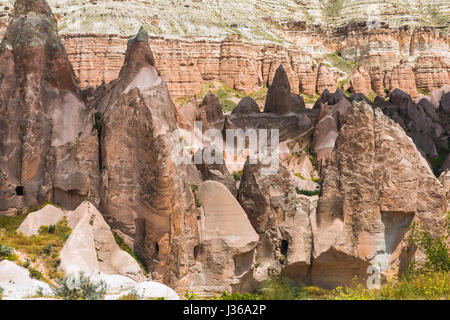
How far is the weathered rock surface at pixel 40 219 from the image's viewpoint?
15.8 m

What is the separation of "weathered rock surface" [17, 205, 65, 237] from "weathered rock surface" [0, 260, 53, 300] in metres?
2.49

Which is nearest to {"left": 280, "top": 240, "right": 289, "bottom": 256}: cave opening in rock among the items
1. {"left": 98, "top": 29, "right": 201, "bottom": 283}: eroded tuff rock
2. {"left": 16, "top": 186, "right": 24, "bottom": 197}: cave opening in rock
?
{"left": 98, "top": 29, "right": 201, "bottom": 283}: eroded tuff rock

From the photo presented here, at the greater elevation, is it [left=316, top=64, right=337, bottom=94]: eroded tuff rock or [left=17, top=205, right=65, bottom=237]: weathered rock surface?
[left=316, top=64, right=337, bottom=94]: eroded tuff rock

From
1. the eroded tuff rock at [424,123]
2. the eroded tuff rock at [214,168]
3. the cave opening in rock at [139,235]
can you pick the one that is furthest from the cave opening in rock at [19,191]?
the eroded tuff rock at [424,123]

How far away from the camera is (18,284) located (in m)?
12.4

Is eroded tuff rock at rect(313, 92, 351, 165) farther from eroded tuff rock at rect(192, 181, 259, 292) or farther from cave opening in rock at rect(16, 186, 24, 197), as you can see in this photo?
cave opening in rock at rect(16, 186, 24, 197)

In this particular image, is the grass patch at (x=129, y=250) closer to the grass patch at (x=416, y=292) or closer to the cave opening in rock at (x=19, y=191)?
the cave opening in rock at (x=19, y=191)

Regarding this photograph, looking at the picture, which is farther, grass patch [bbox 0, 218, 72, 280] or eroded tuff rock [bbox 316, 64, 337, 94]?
eroded tuff rock [bbox 316, 64, 337, 94]

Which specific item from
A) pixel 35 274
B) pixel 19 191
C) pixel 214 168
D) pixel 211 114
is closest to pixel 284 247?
pixel 214 168

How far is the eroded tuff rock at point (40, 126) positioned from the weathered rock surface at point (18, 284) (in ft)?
14.0

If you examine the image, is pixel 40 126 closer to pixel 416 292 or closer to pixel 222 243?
pixel 222 243

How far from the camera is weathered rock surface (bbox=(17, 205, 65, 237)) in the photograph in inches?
621

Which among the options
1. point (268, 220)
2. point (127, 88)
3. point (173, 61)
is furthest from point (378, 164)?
point (173, 61)
